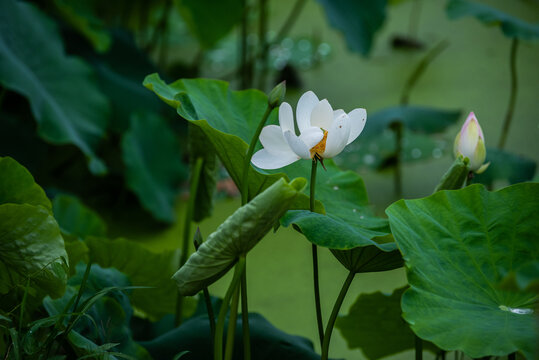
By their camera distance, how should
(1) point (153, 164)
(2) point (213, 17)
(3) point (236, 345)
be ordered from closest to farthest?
(3) point (236, 345), (1) point (153, 164), (2) point (213, 17)

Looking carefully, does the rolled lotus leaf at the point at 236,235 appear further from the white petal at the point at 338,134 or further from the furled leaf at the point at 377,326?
the furled leaf at the point at 377,326

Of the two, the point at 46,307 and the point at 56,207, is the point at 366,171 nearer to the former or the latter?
the point at 56,207

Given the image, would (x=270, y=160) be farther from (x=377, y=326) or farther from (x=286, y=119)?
(x=377, y=326)

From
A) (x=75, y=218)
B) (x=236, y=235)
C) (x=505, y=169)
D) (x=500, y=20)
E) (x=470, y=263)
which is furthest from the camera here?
(x=500, y=20)

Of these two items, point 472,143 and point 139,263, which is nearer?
point 472,143

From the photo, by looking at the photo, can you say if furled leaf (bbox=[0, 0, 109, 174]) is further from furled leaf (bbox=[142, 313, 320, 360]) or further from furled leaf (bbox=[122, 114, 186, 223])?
furled leaf (bbox=[142, 313, 320, 360])

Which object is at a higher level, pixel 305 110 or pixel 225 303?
pixel 305 110

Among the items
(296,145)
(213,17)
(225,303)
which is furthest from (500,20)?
(225,303)
